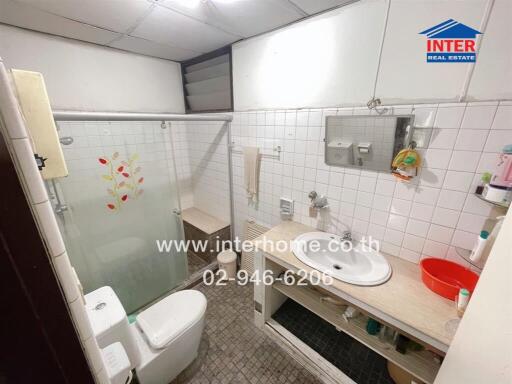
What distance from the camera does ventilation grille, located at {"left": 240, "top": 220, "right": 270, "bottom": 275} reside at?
6.97ft

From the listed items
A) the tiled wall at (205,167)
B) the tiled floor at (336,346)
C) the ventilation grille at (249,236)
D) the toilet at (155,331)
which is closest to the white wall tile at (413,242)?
the tiled floor at (336,346)

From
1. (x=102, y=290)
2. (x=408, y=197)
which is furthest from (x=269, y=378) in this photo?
(x=408, y=197)

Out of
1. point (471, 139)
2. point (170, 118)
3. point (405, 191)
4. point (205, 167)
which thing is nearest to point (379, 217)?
point (405, 191)

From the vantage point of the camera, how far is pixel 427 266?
1.15 m

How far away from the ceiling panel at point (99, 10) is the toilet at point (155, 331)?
5.29 ft

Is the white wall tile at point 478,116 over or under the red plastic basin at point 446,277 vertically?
over

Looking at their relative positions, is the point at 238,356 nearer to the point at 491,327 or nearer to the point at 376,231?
the point at 376,231

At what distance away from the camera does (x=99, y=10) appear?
123cm

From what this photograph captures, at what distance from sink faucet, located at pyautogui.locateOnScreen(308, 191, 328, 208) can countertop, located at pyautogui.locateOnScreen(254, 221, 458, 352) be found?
0.46 m

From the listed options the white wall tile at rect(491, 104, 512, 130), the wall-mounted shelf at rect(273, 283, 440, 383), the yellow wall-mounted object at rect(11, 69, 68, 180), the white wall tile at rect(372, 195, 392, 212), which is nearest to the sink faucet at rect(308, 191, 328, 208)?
the white wall tile at rect(372, 195, 392, 212)

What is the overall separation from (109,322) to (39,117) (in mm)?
926

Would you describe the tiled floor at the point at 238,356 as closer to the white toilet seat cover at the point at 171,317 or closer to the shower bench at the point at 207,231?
the white toilet seat cover at the point at 171,317

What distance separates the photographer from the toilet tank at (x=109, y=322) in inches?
37.5

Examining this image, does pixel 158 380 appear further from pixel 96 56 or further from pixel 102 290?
pixel 96 56
